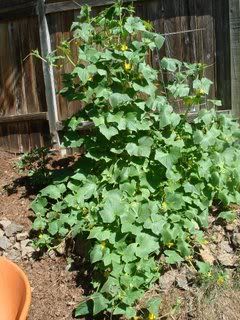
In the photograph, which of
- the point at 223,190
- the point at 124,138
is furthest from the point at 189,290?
the point at 124,138

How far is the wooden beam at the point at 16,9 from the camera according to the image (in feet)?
18.6

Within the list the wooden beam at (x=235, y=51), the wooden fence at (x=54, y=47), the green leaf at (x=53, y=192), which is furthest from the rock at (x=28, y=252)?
the wooden beam at (x=235, y=51)

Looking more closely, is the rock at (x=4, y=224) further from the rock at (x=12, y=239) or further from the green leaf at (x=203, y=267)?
the green leaf at (x=203, y=267)

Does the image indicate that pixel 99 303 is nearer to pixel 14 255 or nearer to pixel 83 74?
pixel 14 255

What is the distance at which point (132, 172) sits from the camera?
3.99m

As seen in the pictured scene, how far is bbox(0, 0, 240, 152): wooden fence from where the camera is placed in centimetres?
530

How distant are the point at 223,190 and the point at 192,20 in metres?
1.95

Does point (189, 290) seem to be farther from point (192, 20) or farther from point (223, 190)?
point (192, 20)

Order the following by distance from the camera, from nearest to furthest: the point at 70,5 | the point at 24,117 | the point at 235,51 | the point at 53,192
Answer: the point at 53,192 → the point at 235,51 → the point at 70,5 → the point at 24,117

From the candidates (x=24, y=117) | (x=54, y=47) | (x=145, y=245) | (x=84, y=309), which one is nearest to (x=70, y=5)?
(x=54, y=47)

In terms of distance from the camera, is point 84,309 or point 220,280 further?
point 220,280

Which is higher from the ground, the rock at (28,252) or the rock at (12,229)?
the rock at (12,229)

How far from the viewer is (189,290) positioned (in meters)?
3.89

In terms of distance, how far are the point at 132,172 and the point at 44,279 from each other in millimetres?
1118
